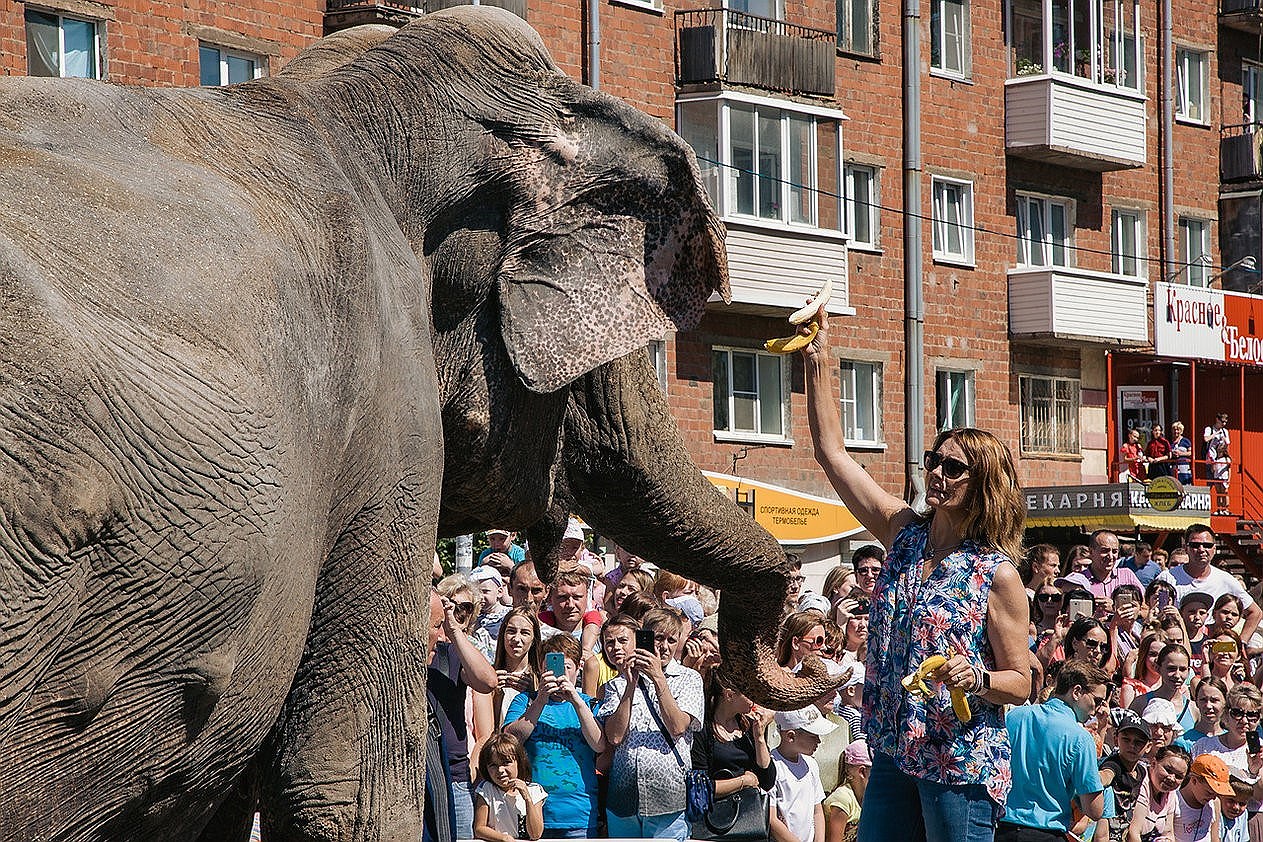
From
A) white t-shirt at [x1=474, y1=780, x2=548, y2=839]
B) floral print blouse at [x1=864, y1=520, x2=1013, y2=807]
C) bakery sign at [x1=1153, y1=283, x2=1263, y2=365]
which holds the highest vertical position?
bakery sign at [x1=1153, y1=283, x2=1263, y2=365]

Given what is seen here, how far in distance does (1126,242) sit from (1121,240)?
179 mm

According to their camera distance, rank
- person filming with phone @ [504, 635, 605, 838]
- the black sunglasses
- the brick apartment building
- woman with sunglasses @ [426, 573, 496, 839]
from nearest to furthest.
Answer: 1. the black sunglasses
2. woman with sunglasses @ [426, 573, 496, 839]
3. person filming with phone @ [504, 635, 605, 838]
4. the brick apartment building

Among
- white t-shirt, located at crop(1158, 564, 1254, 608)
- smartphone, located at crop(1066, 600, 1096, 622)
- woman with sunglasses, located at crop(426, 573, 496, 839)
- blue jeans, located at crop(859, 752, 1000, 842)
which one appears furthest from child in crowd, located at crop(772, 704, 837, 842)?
white t-shirt, located at crop(1158, 564, 1254, 608)

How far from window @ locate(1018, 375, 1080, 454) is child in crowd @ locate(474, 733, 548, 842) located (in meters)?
24.3

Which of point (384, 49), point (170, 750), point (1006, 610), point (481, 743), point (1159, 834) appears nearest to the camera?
point (170, 750)

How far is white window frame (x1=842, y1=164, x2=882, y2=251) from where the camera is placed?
27.9 m

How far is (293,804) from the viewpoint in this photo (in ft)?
9.57

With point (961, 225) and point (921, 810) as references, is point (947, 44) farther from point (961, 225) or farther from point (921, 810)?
point (921, 810)

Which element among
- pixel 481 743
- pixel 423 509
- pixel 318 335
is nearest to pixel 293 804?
pixel 423 509

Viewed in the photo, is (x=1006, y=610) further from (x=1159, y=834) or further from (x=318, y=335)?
(x=1159, y=834)

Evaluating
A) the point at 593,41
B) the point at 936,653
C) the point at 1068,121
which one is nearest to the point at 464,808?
the point at 936,653

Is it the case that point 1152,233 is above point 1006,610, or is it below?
above

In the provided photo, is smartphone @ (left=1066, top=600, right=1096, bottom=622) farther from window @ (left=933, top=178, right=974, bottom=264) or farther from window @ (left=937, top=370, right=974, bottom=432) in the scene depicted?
window @ (left=933, top=178, right=974, bottom=264)

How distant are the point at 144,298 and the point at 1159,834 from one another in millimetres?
7859
